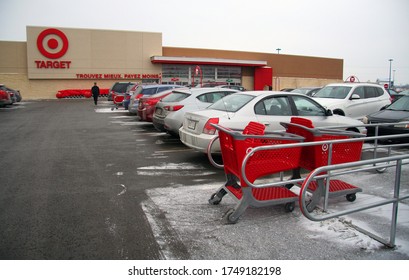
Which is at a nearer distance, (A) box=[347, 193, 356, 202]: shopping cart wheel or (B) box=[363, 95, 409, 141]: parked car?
(A) box=[347, 193, 356, 202]: shopping cart wheel

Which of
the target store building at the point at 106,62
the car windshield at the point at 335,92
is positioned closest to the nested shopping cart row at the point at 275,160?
the car windshield at the point at 335,92

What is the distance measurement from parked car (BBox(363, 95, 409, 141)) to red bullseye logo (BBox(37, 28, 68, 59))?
3627cm

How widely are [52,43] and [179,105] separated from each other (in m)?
34.2

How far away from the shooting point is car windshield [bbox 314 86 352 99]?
496 inches

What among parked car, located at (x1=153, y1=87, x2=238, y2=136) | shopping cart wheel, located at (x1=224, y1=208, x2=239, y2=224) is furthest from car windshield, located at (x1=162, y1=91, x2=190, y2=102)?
shopping cart wheel, located at (x1=224, y1=208, x2=239, y2=224)

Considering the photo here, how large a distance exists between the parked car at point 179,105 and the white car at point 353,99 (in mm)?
4019

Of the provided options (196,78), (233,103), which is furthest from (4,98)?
(196,78)

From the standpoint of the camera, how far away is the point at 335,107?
11.9 meters

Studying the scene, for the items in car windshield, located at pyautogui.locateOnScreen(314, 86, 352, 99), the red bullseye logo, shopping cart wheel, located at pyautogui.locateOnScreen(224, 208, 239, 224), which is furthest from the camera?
the red bullseye logo

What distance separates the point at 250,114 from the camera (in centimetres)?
746

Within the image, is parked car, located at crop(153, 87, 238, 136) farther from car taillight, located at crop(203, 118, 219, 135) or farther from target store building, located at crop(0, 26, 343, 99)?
target store building, located at crop(0, 26, 343, 99)

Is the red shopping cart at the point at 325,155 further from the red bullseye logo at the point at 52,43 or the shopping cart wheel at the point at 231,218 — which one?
the red bullseye logo at the point at 52,43

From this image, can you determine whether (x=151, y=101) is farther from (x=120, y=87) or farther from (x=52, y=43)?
(x=52, y=43)

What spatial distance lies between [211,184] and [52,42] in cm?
3817
